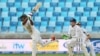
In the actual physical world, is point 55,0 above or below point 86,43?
above

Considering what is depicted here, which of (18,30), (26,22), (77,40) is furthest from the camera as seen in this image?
(18,30)

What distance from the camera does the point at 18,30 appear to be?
20.5 meters

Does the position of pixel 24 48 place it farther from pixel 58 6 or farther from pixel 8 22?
pixel 58 6

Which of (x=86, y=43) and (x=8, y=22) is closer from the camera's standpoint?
(x=86, y=43)

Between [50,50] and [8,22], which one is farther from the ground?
[8,22]

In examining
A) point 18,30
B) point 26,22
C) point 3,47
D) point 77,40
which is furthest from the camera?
point 18,30

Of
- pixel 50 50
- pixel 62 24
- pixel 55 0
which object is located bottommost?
pixel 50 50

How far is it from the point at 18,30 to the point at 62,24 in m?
2.71

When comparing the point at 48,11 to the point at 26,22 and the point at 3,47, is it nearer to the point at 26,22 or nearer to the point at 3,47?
the point at 3,47

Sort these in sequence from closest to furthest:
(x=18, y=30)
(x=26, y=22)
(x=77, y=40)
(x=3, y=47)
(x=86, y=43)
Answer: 1. (x=26, y=22)
2. (x=77, y=40)
3. (x=86, y=43)
4. (x=3, y=47)
5. (x=18, y=30)

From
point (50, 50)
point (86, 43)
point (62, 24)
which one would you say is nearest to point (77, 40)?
point (86, 43)

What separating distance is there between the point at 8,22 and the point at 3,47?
2696 millimetres

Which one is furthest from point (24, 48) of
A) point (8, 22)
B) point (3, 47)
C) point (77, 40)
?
point (77, 40)

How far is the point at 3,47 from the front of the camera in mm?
18453
